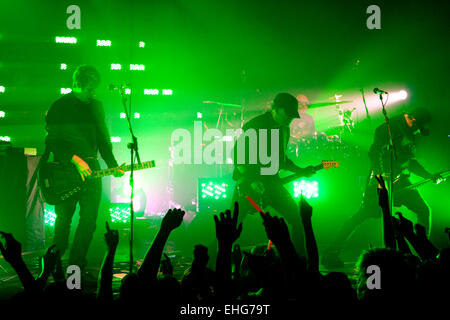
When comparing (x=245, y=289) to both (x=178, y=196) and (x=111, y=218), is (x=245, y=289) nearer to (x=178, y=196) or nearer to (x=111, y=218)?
(x=111, y=218)

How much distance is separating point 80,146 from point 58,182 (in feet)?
1.76

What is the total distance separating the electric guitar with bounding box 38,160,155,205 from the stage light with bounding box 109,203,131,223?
169 inches

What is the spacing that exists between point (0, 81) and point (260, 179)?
2005 cm

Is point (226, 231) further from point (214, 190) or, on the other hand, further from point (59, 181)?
point (214, 190)

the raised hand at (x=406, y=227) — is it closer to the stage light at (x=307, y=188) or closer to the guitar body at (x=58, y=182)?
the guitar body at (x=58, y=182)

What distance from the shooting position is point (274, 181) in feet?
16.9

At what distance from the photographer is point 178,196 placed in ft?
48.0

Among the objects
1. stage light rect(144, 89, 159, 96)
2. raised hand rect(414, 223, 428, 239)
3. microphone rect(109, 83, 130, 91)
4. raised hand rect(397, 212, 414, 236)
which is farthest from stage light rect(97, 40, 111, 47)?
raised hand rect(414, 223, 428, 239)

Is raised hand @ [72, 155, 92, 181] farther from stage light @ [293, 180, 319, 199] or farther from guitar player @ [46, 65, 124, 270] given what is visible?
stage light @ [293, 180, 319, 199]

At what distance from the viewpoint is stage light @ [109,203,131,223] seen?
8852mm

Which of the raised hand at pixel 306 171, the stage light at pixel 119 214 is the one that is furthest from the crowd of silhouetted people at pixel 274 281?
the stage light at pixel 119 214

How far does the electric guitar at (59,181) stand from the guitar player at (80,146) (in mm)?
66

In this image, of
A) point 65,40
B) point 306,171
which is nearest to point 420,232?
point 306,171
